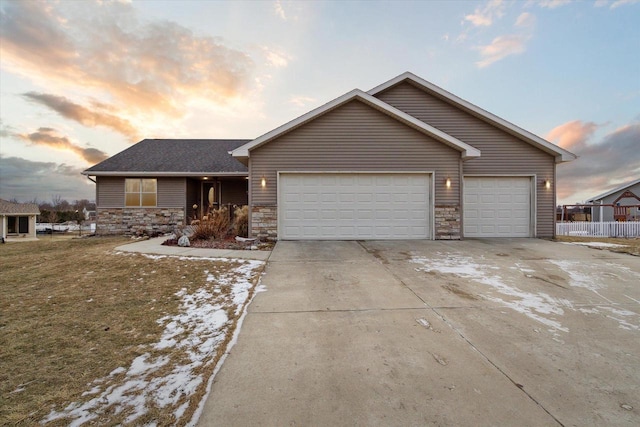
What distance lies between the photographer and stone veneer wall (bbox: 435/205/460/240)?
30.3 ft

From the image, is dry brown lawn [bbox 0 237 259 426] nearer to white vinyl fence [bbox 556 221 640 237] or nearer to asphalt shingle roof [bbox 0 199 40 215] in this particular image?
white vinyl fence [bbox 556 221 640 237]

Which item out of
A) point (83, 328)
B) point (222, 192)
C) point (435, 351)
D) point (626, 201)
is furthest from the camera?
point (626, 201)

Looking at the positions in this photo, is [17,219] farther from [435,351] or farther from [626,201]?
[626,201]

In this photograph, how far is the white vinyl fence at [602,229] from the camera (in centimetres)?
1373

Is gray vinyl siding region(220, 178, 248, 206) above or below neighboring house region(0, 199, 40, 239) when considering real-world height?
above

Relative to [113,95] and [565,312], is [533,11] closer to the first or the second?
[565,312]

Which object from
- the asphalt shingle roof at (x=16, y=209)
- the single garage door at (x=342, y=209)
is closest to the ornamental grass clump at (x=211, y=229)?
the single garage door at (x=342, y=209)

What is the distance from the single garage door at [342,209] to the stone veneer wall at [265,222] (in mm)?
196

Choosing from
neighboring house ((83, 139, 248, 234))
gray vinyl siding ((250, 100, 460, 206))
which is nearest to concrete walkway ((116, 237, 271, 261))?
gray vinyl siding ((250, 100, 460, 206))

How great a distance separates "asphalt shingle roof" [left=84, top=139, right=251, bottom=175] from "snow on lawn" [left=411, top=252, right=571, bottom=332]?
33.5 feet

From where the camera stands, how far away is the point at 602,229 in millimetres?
14188

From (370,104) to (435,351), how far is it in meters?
8.24

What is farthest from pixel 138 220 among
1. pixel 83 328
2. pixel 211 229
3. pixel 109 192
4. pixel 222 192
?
pixel 83 328

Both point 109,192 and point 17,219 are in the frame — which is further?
point 17,219
